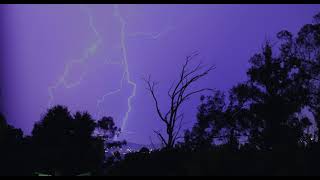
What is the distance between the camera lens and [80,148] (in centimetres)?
2217

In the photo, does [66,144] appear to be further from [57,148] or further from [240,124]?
[240,124]

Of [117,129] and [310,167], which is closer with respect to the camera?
[310,167]

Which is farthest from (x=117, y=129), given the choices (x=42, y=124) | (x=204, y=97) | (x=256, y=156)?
(x=256, y=156)

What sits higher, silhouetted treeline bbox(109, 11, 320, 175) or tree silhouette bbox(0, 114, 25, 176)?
silhouetted treeline bbox(109, 11, 320, 175)

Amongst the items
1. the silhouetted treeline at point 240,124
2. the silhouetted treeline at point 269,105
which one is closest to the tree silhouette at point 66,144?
the silhouetted treeline at point 240,124

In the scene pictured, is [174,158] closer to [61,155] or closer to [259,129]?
[61,155]

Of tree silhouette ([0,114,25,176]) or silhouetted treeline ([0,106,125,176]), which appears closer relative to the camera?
tree silhouette ([0,114,25,176])

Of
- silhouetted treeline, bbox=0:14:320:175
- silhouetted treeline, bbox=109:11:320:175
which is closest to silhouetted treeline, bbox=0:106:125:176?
silhouetted treeline, bbox=0:14:320:175

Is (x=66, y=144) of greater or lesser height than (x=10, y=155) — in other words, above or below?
above

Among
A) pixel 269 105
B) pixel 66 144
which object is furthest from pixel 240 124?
pixel 66 144

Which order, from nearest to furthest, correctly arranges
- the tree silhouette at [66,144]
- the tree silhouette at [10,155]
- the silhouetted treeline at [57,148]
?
the tree silhouette at [10,155] < the silhouetted treeline at [57,148] < the tree silhouette at [66,144]

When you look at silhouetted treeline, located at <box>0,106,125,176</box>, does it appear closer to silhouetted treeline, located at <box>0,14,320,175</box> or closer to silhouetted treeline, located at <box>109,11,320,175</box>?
silhouetted treeline, located at <box>0,14,320,175</box>

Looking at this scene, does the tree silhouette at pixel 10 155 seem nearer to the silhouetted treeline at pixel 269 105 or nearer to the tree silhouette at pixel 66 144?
the tree silhouette at pixel 66 144
